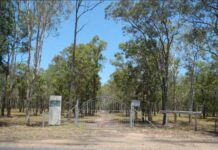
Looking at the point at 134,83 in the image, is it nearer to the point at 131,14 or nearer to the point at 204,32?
the point at 131,14

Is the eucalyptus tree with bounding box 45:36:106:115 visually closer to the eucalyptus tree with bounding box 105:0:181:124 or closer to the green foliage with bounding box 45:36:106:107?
the green foliage with bounding box 45:36:106:107

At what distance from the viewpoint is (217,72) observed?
51719 mm

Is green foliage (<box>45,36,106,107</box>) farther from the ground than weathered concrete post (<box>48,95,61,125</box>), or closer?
farther from the ground

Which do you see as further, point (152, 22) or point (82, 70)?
point (82, 70)

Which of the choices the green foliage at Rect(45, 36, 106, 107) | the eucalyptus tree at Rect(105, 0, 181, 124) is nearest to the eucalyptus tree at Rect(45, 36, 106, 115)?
the green foliage at Rect(45, 36, 106, 107)

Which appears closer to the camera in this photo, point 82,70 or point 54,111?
point 54,111

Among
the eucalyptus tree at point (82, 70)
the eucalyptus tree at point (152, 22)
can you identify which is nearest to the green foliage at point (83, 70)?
the eucalyptus tree at point (82, 70)

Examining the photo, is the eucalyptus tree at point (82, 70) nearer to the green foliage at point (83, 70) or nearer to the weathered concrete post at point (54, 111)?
→ the green foliage at point (83, 70)

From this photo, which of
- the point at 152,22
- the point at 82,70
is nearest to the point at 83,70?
the point at 82,70

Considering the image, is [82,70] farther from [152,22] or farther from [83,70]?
[152,22]

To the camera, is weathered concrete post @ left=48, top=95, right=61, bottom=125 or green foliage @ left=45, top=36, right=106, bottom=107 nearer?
weathered concrete post @ left=48, top=95, right=61, bottom=125

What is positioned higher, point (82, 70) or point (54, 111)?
point (82, 70)

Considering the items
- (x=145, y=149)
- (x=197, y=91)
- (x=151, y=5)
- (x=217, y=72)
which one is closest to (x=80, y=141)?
(x=145, y=149)

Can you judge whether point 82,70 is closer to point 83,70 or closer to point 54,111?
point 83,70
